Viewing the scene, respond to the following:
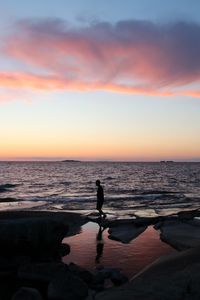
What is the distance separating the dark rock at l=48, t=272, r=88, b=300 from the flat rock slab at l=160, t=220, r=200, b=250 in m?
7.77

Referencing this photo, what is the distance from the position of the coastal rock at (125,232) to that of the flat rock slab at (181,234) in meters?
1.40

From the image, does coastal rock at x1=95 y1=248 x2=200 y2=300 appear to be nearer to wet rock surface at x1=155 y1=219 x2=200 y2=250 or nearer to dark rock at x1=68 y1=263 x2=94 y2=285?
dark rock at x1=68 y1=263 x2=94 y2=285

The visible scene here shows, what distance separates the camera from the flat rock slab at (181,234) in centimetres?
1984

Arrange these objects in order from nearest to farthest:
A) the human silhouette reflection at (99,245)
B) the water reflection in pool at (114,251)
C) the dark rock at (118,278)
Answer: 1. the dark rock at (118,278)
2. the water reflection in pool at (114,251)
3. the human silhouette reflection at (99,245)

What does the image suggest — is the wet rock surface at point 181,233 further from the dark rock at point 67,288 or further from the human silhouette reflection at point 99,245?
the dark rock at point 67,288

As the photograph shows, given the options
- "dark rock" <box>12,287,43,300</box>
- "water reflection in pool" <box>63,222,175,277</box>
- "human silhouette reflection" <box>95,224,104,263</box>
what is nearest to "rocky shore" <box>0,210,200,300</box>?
"dark rock" <box>12,287,43,300</box>

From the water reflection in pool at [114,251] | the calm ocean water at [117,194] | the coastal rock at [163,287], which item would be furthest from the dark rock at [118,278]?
the calm ocean water at [117,194]

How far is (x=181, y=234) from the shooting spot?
22.3 metres

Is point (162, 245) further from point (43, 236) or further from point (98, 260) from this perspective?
point (43, 236)

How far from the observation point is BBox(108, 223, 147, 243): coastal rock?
21525 millimetres

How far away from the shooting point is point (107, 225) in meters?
25.6

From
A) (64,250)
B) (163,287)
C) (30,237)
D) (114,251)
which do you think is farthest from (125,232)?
(163,287)

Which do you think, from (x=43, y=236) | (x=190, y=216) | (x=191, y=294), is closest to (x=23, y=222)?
(x=43, y=236)

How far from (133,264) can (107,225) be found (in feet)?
29.8
